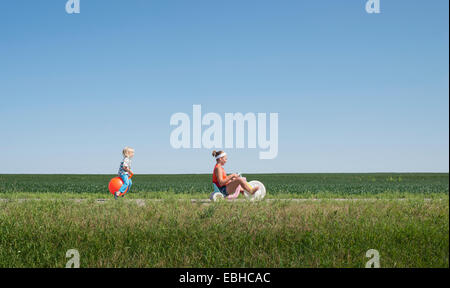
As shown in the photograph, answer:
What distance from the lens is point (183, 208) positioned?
9344mm

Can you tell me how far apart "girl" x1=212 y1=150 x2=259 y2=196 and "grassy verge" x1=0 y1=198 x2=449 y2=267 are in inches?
55.3

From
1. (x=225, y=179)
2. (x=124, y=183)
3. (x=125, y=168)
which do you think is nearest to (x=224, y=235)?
(x=225, y=179)

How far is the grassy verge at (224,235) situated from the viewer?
610 cm

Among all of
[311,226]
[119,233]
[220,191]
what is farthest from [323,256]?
[220,191]

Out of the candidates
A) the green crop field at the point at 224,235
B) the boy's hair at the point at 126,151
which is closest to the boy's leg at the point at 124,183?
the boy's hair at the point at 126,151

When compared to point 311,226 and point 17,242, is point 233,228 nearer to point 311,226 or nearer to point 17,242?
point 311,226

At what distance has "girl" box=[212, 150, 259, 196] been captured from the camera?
11.1m

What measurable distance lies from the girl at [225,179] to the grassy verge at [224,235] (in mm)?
1405

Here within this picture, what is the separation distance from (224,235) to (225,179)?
13.1ft

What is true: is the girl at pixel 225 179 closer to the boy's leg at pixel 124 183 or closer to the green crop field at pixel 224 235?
the green crop field at pixel 224 235

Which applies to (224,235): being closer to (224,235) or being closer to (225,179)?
(224,235)

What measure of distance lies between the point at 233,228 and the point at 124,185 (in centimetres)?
624

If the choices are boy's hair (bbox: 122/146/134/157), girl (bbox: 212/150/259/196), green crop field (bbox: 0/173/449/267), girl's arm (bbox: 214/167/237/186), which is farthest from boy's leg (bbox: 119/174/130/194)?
girl's arm (bbox: 214/167/237/186)

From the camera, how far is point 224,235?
23.6 ft
